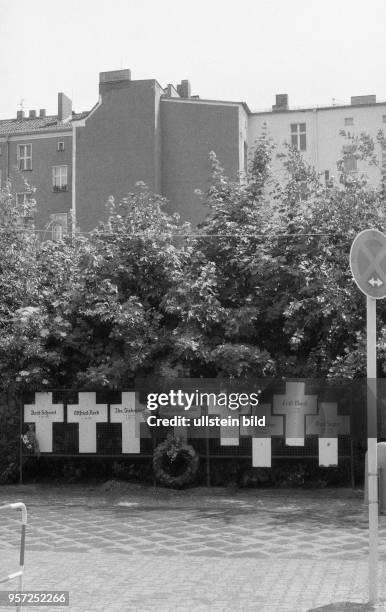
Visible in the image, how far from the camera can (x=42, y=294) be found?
56.0 ft

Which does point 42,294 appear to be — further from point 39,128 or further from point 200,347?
point 39,128

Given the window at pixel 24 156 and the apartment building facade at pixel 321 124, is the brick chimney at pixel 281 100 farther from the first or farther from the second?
the window at pixel 24 156

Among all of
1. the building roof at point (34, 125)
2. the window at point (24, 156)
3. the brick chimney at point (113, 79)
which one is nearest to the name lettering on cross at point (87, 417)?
the brick chimney at point (113, 79)

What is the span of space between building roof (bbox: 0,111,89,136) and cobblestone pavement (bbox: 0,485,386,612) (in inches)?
1681

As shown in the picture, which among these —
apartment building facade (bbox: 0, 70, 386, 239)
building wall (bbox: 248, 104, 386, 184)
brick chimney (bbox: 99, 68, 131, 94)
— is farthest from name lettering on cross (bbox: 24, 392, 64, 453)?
building wall (bbox: 248, 104, 386, 184)

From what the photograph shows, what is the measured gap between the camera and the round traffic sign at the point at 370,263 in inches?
284

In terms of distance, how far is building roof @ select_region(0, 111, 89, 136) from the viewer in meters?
54.8

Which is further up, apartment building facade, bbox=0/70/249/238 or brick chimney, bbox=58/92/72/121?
brick chimney, bbox=58/92/72/121

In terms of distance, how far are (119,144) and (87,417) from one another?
3581 centimetres

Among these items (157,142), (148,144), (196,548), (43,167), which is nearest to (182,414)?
(196,548)

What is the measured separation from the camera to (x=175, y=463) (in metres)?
15.3

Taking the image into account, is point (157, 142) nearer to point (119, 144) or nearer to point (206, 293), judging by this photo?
point (119, 144)

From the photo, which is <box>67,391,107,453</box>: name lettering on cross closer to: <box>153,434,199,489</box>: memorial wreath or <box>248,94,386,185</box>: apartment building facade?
<box>153,434,199,489</box>: memorial wreath

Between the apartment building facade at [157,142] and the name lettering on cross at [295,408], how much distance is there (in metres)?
32.1
